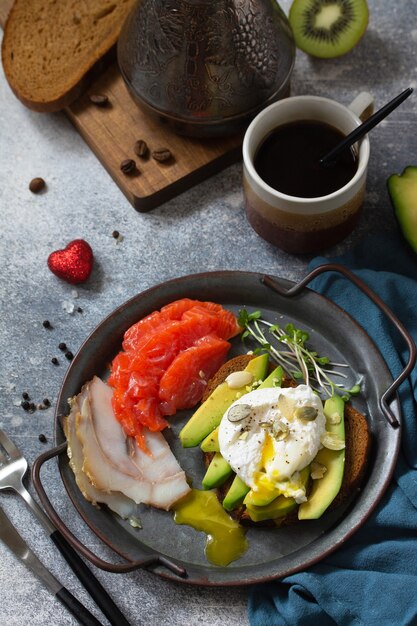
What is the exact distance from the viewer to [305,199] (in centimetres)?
200

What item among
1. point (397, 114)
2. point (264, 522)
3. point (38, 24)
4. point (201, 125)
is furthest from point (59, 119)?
point (264, 522)

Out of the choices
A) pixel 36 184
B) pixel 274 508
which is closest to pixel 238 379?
pixel 274 508

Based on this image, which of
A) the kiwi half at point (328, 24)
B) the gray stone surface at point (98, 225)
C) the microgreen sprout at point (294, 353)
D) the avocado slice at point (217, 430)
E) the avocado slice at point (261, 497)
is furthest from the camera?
the kiwi half at point (328, 24)

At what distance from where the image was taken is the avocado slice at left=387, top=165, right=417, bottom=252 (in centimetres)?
209

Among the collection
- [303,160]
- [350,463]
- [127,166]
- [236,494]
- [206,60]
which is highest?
[206,60]

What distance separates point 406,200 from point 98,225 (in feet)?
2.51

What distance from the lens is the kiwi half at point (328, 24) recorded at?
2301 millimetres

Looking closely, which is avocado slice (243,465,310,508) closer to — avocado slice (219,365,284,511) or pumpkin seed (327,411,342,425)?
avocado slice (219,365,284,511)

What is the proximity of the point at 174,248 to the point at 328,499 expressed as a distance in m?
0.76

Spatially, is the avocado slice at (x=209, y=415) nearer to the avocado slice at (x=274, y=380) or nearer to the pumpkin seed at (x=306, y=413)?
the avocado slice at (x=274, y=380)

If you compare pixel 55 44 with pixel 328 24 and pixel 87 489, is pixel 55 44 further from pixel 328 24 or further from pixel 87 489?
pixel 87 489

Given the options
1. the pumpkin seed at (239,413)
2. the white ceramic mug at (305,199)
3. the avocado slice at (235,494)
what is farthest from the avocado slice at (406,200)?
the avocado slice at (235,494)

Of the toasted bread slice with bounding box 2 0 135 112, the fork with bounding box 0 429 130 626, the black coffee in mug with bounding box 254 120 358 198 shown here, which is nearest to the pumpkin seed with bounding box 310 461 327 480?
the fork with bounding box 0 429 130 626

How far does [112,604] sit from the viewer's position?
6.27 ft
